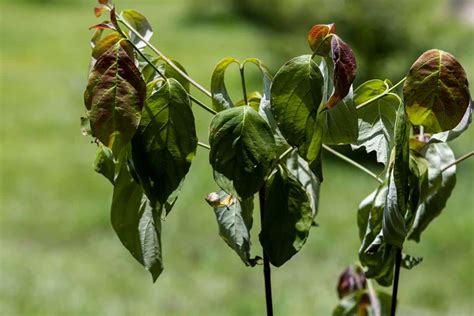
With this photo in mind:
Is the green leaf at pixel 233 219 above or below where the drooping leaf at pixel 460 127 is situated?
below

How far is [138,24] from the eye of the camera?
0.80 meters

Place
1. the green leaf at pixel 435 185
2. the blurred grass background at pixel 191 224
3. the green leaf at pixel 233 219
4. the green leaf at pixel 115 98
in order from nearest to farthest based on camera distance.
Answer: the green leaf at pixel 115 98, the green leaf at pixel 233 219, the green leaf at pixel 435 185, the blurred grass background at pixel 191 224

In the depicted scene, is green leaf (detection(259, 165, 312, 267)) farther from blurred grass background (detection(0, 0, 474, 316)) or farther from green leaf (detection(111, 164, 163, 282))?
blurred grass background (detection(0, 0, 474, 316))

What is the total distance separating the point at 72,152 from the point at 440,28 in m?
2.41

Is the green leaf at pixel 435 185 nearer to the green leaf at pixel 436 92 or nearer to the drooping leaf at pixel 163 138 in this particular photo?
the green leaf at pixel 436 92

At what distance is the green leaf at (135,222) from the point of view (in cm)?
70

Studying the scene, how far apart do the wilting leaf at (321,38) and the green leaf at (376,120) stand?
0.08m

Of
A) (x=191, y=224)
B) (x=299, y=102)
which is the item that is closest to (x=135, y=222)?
(x=299, y=102)

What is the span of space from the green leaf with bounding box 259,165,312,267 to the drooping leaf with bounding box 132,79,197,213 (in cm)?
9

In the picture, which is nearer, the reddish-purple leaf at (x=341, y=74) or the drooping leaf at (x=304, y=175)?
the reddish-purple leaf at (x=341, y=74)

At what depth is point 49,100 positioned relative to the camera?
20.2 feet

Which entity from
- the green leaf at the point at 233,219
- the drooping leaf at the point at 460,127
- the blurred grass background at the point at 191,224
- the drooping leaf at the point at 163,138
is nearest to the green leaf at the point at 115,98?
the drooping leaf at the point at 163,138

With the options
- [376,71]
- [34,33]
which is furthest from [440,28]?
[34,33]

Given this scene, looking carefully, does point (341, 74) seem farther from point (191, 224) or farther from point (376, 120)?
point (191, 224)
